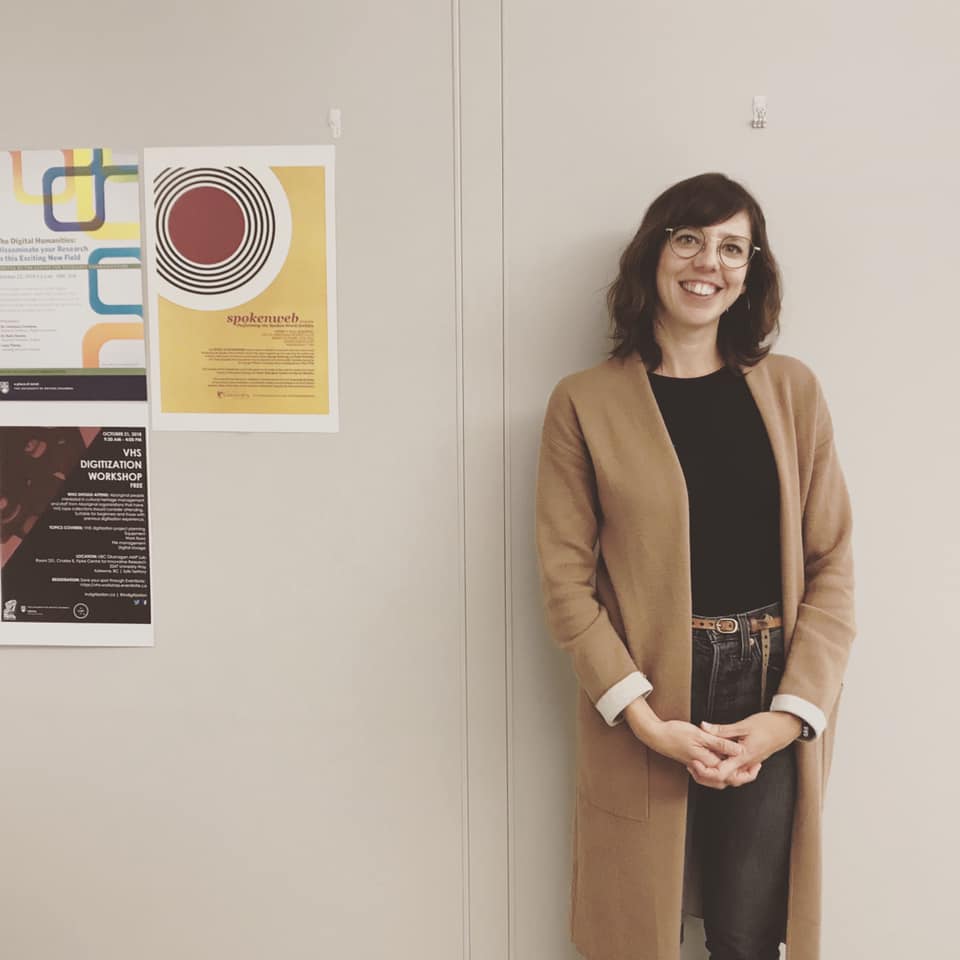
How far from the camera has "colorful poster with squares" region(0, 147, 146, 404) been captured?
4.82 ft

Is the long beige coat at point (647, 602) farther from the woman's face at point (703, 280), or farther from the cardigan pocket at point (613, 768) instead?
the woman's face at point (703, 280)

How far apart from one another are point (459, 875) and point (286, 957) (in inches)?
16.2

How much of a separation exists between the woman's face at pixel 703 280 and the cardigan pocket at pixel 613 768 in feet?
2.22

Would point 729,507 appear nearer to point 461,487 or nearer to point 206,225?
point 461,487

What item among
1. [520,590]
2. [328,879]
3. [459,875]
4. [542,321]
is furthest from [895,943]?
Result: [542,321]

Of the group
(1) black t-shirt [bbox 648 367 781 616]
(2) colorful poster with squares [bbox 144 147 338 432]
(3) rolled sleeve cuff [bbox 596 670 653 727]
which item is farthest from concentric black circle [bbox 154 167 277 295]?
(3) rolled sleeve cuff [bbox 596 670 653 727]

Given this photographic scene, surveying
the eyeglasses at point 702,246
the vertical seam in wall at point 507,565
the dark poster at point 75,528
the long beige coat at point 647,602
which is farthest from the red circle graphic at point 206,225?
the eyeglasses at point 702,246

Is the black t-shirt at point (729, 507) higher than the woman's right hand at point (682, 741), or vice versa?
the black t-shirt at point (729, 507)

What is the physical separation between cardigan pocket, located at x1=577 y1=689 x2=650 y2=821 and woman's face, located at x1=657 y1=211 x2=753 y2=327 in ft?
2.22

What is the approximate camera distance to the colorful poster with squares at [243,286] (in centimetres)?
143

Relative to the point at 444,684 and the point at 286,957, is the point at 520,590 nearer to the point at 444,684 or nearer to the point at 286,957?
the point at 444,684

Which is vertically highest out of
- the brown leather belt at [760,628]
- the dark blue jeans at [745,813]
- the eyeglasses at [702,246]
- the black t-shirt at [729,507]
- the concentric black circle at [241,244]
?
the concentric black circle at [241,244]

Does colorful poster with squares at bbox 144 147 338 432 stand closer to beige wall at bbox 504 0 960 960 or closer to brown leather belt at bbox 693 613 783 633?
beige wall at bbox 504 0 960 960

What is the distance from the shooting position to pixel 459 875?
4.95ft
